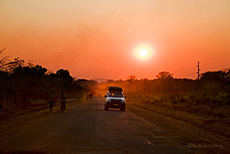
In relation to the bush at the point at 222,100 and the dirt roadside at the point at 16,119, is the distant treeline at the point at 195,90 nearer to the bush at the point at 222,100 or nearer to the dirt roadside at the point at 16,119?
the bush at the point at 222,100

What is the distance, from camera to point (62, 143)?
8461 mm

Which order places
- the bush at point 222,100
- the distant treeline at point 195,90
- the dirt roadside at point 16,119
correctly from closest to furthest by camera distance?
1. the dirt roadside at point 16,119
2. the bush at point 222,100
3. the distant treeline at point 195,90

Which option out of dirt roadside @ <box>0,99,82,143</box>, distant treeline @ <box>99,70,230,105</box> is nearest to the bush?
distant treeline @ <box>99,70,230,105</box>

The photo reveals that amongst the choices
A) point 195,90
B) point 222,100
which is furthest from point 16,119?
point 195,90

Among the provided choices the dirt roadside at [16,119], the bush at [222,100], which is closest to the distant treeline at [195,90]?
the bush at [222,100]

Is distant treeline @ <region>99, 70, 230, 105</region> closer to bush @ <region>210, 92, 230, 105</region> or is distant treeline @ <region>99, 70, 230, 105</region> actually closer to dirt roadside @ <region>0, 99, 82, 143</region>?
bush @ <region>210, 92, 230, 105</region>

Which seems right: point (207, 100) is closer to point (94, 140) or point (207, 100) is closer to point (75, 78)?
point (94, 140)

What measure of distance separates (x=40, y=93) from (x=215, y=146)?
35.7m

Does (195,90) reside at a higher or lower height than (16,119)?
higher

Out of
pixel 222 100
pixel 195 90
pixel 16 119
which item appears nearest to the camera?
pixel 16 119

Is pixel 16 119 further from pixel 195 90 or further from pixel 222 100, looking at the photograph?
pixel 195 90

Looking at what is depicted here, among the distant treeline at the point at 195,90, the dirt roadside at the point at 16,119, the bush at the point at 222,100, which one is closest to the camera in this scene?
the dirt roadside at the point at 16,119

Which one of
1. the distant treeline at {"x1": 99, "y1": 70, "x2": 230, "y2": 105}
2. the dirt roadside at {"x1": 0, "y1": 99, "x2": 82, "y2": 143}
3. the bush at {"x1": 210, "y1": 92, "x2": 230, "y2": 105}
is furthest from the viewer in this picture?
the distant treeline at {"x1": 99, "y1": 70, "x2": 230, "y2": 105}

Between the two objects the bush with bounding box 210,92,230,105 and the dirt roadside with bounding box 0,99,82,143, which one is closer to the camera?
the dirt roadside with bounding box 0,99,82,143
